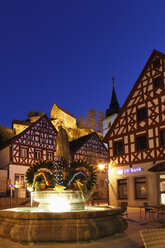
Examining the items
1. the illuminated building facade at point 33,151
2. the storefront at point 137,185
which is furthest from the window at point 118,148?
the illuminated building facade at point 33,151

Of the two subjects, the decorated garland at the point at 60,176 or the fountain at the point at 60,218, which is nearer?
the fountain at the point at 60,218

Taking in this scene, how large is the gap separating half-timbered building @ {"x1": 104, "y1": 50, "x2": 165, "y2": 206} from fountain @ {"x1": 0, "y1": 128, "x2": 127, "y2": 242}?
10.3 meters

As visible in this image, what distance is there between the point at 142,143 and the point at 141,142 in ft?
0.38

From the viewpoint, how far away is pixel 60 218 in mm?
6273

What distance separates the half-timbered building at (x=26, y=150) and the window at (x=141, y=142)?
15140 mm

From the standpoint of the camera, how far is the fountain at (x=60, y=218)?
20.2 feet

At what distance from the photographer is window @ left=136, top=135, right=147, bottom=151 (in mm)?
20241

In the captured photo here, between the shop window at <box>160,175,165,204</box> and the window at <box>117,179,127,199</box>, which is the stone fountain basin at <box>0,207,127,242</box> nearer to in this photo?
the shop window at <box>160,175,165,204</box>

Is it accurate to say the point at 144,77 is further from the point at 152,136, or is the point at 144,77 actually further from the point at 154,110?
the point at 152,136

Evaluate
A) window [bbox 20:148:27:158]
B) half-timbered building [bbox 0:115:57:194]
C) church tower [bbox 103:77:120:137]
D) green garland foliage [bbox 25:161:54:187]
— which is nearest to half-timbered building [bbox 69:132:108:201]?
half-timbered building [bbox 0:115:57:194]

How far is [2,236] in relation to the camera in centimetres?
672

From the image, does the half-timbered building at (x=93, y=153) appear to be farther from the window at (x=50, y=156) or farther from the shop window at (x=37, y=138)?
the shop window at (x=37, y=138)

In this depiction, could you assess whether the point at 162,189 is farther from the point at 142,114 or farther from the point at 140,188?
the point at 142,114

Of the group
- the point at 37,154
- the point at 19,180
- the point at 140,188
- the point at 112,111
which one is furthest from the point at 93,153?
the point at 140,188
